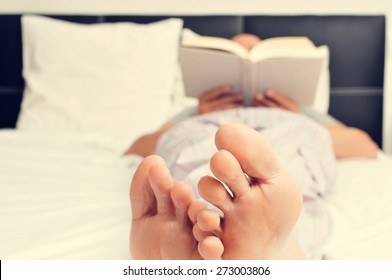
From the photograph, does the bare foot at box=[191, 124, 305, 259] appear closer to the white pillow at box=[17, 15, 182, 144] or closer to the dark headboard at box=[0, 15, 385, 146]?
the white pillow at box=[17, 15, 182, 144]

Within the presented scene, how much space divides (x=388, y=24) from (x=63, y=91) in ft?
4.09

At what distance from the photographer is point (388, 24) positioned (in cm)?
205

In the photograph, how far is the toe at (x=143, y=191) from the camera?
625 millimetres

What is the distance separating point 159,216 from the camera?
0.62m

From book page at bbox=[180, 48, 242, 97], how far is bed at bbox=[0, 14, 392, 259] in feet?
Answer: 0.83

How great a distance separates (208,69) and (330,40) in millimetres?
856

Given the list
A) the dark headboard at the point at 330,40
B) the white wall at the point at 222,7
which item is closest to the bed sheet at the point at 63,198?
the dark headboard at the point at 330,40

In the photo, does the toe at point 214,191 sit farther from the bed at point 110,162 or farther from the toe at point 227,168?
the bed at point 110,162

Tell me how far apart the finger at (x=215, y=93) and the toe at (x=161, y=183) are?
2.29 ft

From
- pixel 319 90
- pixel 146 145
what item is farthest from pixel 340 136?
pixel 319 90

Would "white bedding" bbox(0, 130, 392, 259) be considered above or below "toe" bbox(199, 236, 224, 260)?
below

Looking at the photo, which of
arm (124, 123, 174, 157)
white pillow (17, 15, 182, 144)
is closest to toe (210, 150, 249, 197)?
arm (124, 123, 174, 157)

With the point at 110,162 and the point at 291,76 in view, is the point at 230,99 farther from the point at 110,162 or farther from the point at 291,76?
the point at 110,162

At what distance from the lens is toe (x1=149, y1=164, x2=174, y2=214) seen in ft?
1.95
